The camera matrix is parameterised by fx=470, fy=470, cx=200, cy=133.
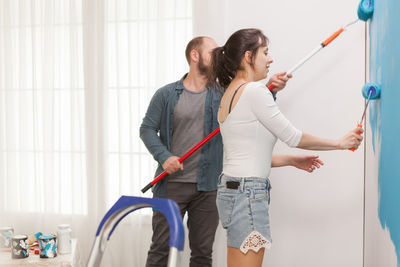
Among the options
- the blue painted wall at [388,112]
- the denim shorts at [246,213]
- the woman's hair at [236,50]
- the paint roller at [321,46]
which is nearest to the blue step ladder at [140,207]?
the denim shorts at [246,213]

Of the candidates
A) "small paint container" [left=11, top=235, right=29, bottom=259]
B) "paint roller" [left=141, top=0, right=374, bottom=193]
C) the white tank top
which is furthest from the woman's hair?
"small paint container" [left=11, top=235, right=29, bottom=259]

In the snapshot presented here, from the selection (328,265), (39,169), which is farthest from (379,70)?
(39,169)

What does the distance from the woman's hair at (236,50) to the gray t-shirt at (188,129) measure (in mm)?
516

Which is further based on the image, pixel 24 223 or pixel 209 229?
pixel 24 223

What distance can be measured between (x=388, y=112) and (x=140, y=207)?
31.7 inches

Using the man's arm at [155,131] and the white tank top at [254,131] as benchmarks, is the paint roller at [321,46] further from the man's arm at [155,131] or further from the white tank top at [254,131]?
the white tank top at [254,131]

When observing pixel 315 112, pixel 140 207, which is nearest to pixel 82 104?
pixel 315 112

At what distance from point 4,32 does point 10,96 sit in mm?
395

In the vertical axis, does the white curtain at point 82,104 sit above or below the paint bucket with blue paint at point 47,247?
above

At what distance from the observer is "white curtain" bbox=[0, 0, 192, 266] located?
9.02ft

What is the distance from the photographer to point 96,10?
2803 mm

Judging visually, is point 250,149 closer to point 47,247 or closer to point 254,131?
point 254,131

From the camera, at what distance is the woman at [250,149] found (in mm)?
1551

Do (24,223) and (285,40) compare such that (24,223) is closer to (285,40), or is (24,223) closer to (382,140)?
(285,40)
